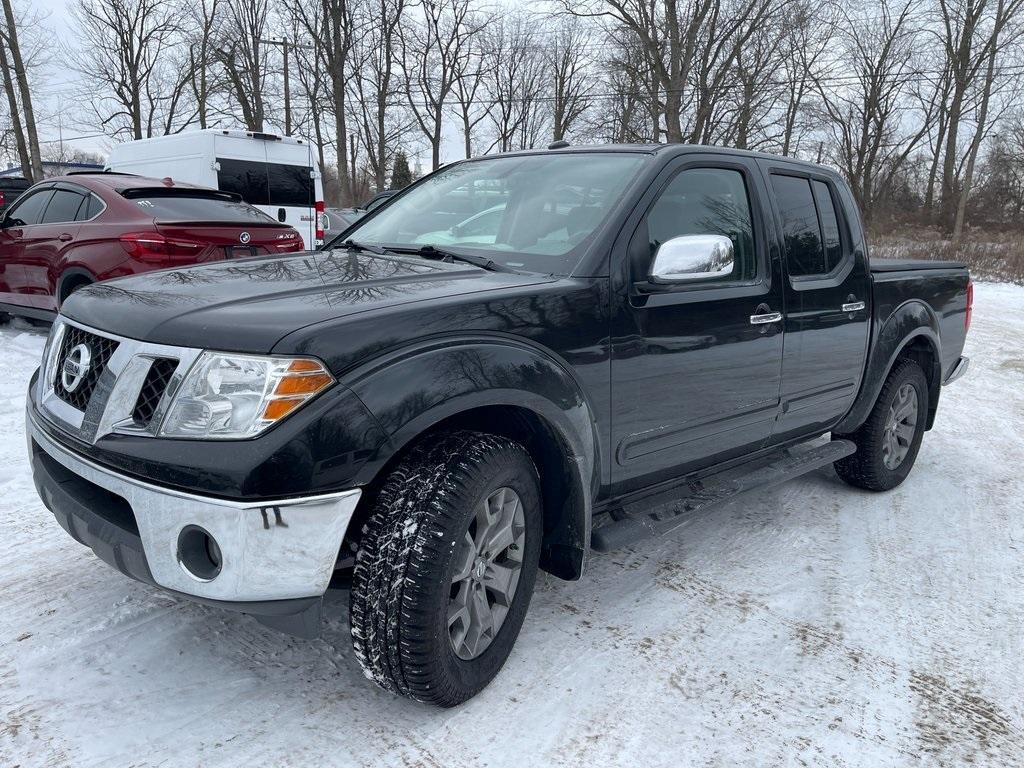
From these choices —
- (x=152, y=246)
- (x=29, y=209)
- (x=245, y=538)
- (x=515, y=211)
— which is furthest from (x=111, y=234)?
(x=245, y=538)

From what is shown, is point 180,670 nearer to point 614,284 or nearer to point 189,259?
point 614,284

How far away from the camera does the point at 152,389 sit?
6.82 ft

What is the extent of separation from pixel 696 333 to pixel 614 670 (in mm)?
1289

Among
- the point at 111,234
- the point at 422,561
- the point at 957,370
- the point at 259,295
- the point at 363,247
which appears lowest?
the point at 957,370

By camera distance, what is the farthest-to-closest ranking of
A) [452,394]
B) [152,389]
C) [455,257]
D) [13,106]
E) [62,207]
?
[13,106] < [62,207] < [455,257] < [452,394] < [152,389]

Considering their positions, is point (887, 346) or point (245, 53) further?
point (245, 53)

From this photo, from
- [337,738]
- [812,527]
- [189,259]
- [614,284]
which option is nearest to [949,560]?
[812,527]

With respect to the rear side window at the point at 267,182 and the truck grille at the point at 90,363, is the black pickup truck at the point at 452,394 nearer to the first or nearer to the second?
the truck grille at the point at 90,363

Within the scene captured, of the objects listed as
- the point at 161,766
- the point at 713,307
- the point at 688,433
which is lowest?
the point at 161,766

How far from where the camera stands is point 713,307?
122 inches

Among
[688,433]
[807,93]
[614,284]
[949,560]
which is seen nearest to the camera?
[614,284]

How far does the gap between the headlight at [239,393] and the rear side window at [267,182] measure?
9442mm

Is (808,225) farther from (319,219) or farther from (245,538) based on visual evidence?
(319,219)

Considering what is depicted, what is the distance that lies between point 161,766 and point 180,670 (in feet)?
1.55
